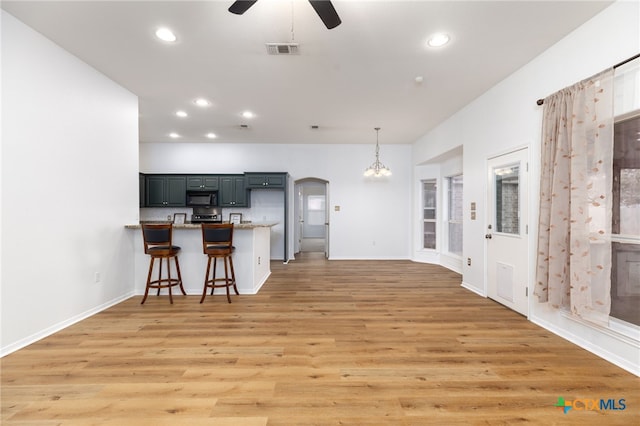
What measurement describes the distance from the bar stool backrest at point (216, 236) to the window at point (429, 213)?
16.6 feet

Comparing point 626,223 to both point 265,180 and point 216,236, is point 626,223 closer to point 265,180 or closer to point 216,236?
point 216,236

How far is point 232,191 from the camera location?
6801 mm

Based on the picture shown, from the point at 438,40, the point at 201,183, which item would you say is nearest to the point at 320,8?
the point at 438,40

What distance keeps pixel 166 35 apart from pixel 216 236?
2380 millimetres

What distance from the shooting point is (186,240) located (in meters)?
4.11

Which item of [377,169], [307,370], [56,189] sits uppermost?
[377,169]

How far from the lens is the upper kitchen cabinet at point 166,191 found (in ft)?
22.0

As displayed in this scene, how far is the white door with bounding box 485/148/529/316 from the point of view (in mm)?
3285

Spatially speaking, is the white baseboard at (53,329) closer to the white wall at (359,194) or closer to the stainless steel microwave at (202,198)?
the stainless steel microwave at (202,198)

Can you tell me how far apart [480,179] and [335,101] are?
2588 millimetres

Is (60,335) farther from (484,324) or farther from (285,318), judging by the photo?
(484,324)

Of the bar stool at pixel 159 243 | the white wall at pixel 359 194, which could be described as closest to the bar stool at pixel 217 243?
the bar stool at pixel 159 243

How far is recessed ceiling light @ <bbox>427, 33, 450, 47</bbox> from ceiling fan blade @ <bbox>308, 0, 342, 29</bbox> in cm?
122

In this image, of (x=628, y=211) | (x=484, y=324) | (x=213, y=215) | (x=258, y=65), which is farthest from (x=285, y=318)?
(x=213, y=215)
